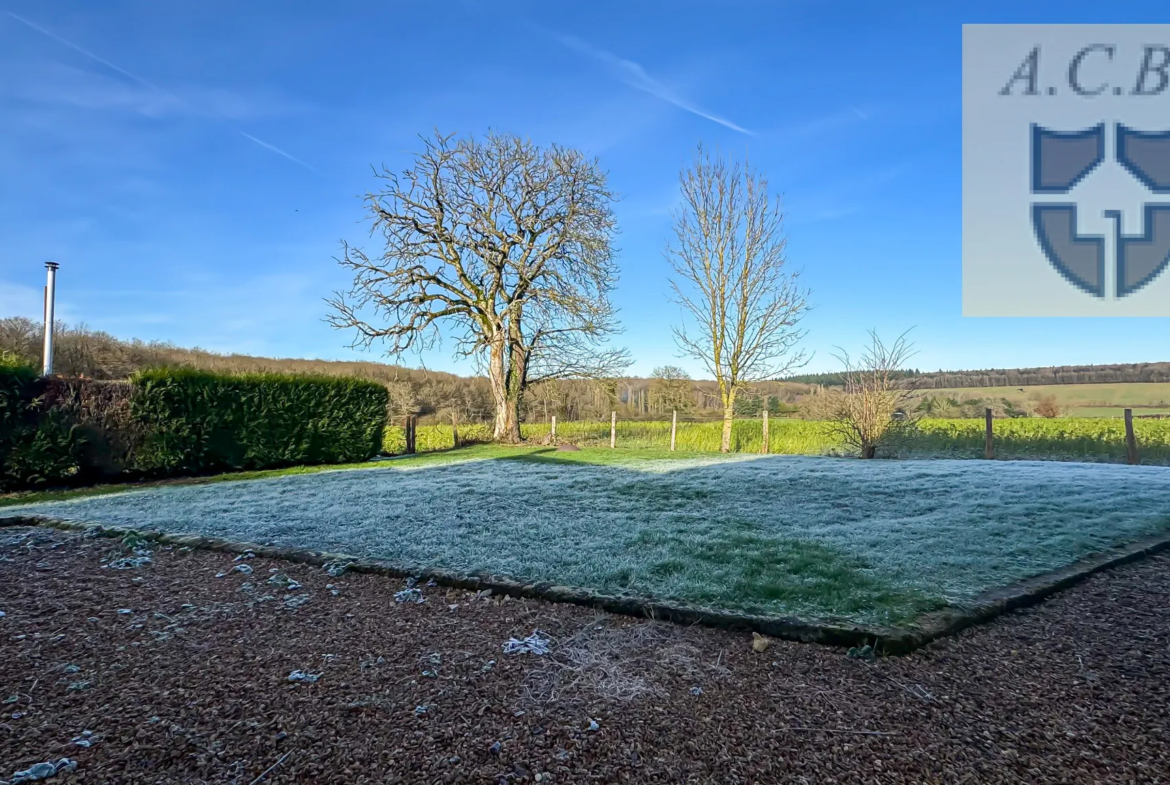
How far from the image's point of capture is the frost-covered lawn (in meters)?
3.07

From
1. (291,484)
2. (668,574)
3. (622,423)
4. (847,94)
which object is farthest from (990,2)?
(622,423)

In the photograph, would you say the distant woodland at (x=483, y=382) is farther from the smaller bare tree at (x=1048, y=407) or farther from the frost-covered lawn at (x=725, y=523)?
the frost-covered lawn at (x=725, y=523)

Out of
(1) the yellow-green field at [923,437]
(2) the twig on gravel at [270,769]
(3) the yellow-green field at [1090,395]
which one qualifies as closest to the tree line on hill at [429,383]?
(1) the yellow-green field at [923,437]

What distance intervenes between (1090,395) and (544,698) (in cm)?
1924

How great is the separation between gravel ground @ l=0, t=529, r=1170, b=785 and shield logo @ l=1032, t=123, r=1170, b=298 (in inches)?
199

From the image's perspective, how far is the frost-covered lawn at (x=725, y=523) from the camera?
121 inches

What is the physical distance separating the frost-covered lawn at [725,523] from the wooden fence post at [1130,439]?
3700 millimetres

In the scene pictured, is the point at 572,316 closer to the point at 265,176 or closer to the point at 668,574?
the point at 265,176

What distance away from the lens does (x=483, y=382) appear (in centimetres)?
2194

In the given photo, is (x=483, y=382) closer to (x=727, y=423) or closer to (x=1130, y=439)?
(x=727, y=423)

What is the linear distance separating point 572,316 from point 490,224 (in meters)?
3.44

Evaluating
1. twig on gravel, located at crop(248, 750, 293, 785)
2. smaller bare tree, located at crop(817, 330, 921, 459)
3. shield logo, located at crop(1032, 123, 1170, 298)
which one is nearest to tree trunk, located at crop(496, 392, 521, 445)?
smaller bare tree, located at crop(817, 330, 921, 459)

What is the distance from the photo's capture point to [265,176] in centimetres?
881

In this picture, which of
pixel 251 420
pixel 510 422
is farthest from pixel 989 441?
pixel 251 420
